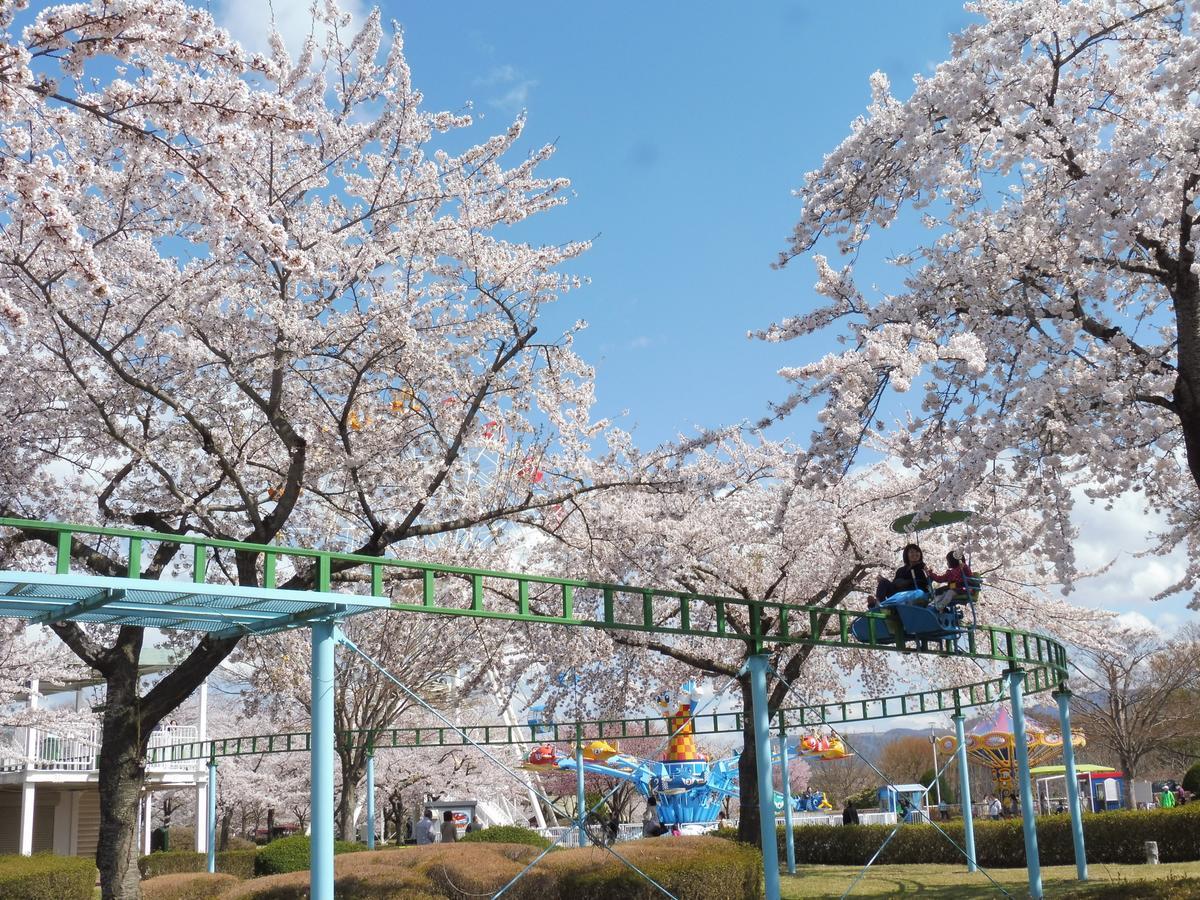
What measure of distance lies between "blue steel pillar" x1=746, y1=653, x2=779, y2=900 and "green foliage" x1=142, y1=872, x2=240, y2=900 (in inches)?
327

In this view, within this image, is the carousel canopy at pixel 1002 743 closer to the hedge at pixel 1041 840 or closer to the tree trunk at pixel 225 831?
the hedge at pixel 1041 840

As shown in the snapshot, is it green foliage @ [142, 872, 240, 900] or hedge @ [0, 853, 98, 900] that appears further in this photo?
hedge @ [0, 853, 98, 900]

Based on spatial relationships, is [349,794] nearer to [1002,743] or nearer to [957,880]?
[957,880]

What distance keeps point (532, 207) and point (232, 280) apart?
386 centimetres

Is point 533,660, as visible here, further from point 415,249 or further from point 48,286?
point 48,286

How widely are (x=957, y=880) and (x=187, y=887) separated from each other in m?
11.2

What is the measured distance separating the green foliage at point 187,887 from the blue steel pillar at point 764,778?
8.30m

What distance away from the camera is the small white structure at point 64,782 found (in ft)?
90.9

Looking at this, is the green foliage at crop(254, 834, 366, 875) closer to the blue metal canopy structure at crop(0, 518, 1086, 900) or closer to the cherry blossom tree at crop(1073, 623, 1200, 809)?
the blue metal canopy structure at crop(0, 518, 1086, 900)

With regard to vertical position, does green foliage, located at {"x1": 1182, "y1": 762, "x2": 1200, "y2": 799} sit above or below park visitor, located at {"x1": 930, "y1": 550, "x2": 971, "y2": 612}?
below

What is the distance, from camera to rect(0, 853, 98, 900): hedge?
17812 mm

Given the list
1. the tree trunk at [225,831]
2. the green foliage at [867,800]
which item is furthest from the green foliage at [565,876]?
the green foliage at [867,800]

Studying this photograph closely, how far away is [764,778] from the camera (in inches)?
423

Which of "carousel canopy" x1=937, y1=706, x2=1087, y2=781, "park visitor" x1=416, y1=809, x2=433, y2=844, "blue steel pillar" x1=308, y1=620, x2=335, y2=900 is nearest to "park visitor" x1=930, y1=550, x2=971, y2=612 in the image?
"blue steel pillar" x1=308, y1=620, x2=335, y2=900
